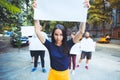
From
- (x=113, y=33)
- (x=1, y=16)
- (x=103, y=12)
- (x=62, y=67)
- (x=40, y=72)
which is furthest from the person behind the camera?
(x=113, y=33)

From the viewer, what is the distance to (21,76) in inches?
400

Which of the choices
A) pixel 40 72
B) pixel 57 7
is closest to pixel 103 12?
pixel 40 72

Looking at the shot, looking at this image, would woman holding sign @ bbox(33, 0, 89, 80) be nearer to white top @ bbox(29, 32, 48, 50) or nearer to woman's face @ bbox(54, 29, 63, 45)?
woman's face @ bbox(54, 29, 63, 45)

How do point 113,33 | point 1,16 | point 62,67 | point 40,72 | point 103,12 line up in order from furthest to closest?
point 113,33 → point 103,12 → point 40,72 → point 1,16 → point 62,67

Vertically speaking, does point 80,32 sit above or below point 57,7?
below

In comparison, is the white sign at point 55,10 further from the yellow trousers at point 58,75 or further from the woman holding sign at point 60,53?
the yellow trousers at point 58,75

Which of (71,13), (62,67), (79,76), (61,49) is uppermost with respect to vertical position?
(71,13)

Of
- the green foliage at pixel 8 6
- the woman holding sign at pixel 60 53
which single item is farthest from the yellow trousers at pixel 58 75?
the green foliage at pixel 8 6

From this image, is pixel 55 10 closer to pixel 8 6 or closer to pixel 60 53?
pixel 60 53

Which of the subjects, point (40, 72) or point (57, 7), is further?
point (40, 72)

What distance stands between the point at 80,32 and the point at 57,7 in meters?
0.54

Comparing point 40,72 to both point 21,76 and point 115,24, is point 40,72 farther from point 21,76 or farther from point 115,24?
point 115,24

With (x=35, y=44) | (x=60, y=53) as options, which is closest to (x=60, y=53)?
(x=60, y=53)

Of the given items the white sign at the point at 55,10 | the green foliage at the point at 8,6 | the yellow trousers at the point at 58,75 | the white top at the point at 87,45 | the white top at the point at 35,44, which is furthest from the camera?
the white top at the point at 87,45
